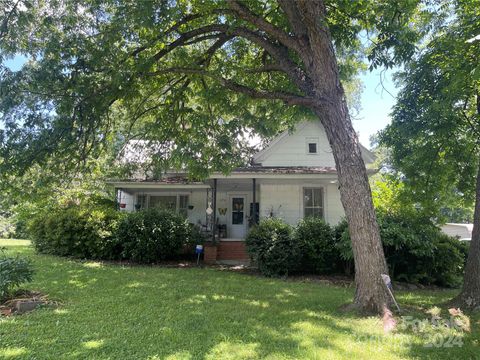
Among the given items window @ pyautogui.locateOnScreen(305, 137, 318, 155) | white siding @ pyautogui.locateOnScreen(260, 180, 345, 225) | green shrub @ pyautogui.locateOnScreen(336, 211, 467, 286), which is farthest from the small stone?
window @ pyautogui.locateOnScreen(305, 137, 318, 155)

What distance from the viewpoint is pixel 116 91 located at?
8398mm

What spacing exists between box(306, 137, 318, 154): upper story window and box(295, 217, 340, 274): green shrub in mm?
5372

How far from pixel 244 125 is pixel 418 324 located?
6226 mm

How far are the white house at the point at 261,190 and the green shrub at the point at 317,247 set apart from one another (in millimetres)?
2721

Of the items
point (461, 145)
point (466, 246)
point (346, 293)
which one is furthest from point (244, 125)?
point (466, 246)

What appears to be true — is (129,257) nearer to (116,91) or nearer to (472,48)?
(116,91)

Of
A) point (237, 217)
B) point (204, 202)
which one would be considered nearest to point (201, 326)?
point (237, 217)

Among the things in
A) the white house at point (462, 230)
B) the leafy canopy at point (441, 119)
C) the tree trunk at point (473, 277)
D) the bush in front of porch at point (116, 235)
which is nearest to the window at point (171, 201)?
the bush in front of porch at point (116, 235)

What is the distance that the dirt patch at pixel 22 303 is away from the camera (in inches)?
235

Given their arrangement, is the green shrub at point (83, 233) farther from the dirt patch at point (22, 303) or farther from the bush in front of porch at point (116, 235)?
the dirt patch at point (22, 303)

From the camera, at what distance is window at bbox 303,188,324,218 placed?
600 inches

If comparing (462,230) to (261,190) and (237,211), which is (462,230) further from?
(261,190)

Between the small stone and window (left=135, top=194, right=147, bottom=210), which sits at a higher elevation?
window (left=135, top=194, right=147, bottom=210)

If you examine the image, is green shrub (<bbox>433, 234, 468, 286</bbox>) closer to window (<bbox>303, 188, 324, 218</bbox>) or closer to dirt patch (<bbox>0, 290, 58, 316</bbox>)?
window (<bbox>303, 188, 324, 218</bbox>)
